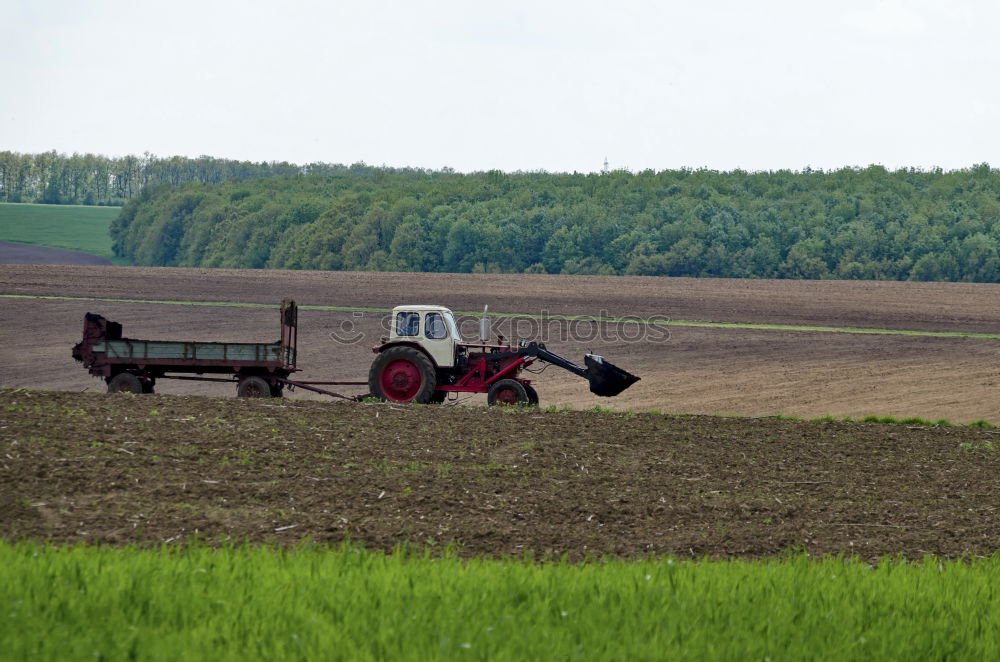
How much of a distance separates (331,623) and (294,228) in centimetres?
7877

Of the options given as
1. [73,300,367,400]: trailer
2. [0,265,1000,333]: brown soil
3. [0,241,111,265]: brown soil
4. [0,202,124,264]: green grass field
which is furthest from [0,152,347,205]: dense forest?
[73,300,367,400]: trailer

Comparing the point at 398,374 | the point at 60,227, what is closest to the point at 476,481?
the point at 398,374

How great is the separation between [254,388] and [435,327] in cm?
381

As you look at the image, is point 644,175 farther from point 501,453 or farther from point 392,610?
point 392,610

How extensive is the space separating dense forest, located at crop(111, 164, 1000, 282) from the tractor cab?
150 feet

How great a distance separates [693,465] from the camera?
1655 centimetres

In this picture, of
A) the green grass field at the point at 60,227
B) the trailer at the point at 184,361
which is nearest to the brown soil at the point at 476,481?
the trailer at the point at 184,361

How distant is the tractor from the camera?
23812 mm

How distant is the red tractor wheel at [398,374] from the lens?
23.9 meters

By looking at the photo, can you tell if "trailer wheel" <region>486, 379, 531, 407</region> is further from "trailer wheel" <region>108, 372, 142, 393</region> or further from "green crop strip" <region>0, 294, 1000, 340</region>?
"green crop strip" <region>0, 294, 1000, 340</region>

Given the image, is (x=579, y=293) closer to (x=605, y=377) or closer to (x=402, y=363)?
→ (x=605, y=377)

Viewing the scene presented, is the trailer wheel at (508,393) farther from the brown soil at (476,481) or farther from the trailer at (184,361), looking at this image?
the brown soil at (476,481)

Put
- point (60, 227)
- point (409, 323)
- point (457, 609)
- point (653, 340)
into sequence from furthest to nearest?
point (60, 227) → point (653, 340) → point (409, 323) → point (457, 609)

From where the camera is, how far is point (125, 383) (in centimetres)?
2508
